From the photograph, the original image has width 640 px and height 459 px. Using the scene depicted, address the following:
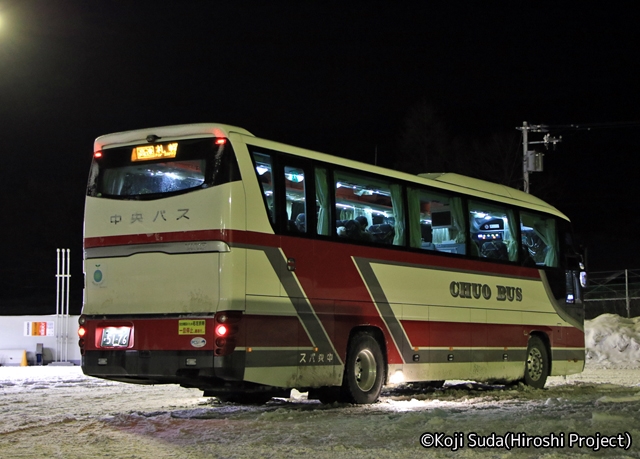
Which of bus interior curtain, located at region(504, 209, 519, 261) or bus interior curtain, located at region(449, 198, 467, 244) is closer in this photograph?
bus interior curtain, located at region(449, 198, 467, 244)

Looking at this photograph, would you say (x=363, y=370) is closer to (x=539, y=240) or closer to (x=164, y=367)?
(x=164, y=367)

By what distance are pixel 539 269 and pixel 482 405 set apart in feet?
18.8

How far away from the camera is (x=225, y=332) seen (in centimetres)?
1141

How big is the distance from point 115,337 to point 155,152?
255 centimetres

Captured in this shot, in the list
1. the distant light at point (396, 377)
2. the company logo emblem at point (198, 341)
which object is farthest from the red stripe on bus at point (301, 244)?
the distant light at point (396, 377)

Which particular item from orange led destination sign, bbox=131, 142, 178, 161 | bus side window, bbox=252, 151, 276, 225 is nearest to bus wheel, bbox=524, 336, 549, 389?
bus side window, bbox=252, 151, 276, 225

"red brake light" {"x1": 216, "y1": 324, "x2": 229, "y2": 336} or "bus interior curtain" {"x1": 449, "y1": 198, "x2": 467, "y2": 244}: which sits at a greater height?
"bus interior curtain" {"x1": 449, "y1": 198, "x2": 467, "y2": 244}

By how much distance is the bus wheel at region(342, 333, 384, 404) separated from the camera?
13.5 meters

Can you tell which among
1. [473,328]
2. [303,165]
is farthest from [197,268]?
[473,328]

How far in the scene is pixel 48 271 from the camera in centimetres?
6241

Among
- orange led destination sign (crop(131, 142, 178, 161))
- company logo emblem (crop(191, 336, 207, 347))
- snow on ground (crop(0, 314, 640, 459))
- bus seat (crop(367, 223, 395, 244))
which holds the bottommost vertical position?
snow on ground (crop(0, 314, 640, 459))

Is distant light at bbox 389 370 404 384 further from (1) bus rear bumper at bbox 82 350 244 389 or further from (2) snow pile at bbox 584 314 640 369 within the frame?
(2) snow pile at bbox 584 314 640 369

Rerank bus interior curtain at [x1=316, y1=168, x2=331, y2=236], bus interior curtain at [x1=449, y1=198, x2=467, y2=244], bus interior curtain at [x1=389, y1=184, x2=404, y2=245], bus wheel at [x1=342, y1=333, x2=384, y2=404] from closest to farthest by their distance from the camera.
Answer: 1. bus interior curtain at [x1=316, y1=168, x2=331, y2=236]
2. bus wheel at [x1=342, y1=333, x2=384, y2=404]
3. bus interior curtain at [x1=389, y1=184, x2=404, y2=245]
4. bus interior curtain at [x1=449, y1=198, x2=467, y2=244]

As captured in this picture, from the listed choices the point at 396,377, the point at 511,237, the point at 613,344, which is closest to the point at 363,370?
the point at 396,377
